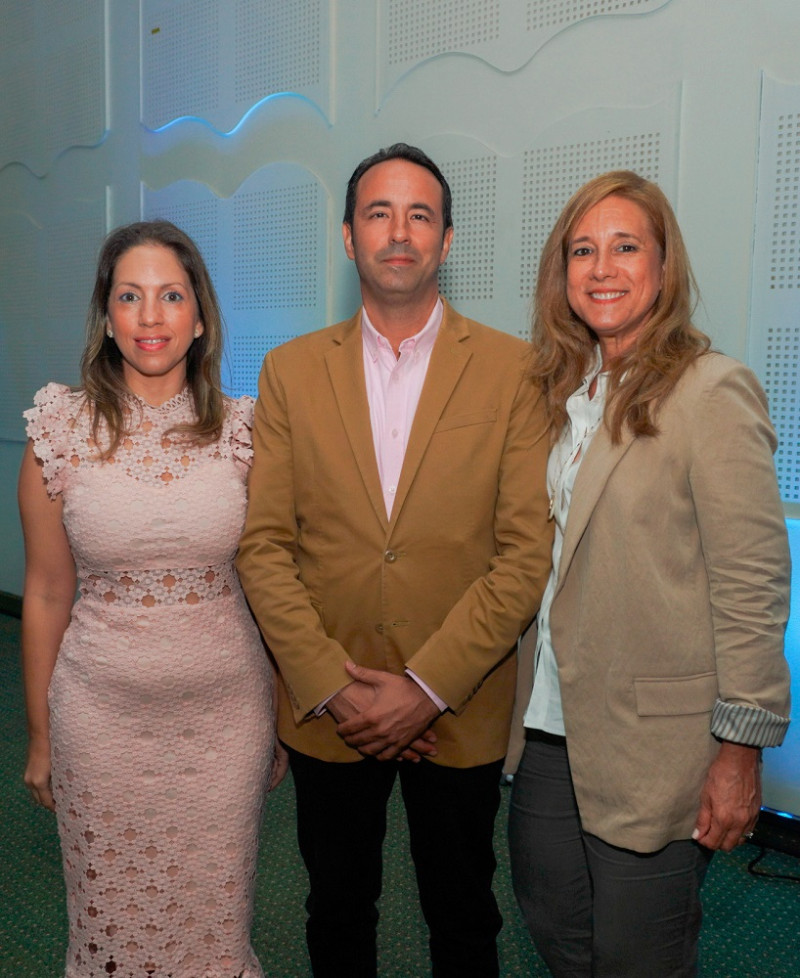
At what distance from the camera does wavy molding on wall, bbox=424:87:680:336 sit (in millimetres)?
3189

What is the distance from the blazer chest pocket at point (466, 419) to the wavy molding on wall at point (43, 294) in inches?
160

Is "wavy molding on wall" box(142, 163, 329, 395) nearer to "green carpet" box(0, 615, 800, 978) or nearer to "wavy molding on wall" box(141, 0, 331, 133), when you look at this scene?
"wavy molding on wall" box(141, 0, 331, 133)

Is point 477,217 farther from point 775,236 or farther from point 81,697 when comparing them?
point 81,697

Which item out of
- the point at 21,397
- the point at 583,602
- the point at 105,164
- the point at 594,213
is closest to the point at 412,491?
the point at 583,602

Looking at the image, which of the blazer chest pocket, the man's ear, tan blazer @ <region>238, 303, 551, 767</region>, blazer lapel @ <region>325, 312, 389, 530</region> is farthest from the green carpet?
the man's ear

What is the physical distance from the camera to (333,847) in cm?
207

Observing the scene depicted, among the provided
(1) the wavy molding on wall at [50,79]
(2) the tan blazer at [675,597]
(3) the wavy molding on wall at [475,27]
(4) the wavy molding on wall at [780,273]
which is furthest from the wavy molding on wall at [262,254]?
(2) the tan blazer at [675,597]

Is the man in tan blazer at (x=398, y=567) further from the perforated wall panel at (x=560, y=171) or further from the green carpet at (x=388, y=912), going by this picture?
the perforated wall panel at (x=560, y=171)

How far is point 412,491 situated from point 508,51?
2.29 meters

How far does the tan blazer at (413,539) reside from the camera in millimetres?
1938

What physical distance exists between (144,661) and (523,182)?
2.41m

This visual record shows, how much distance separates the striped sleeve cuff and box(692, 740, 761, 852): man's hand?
0.09ft

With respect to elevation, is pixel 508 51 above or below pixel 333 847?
above

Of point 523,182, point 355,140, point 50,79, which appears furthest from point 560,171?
point 50,79
